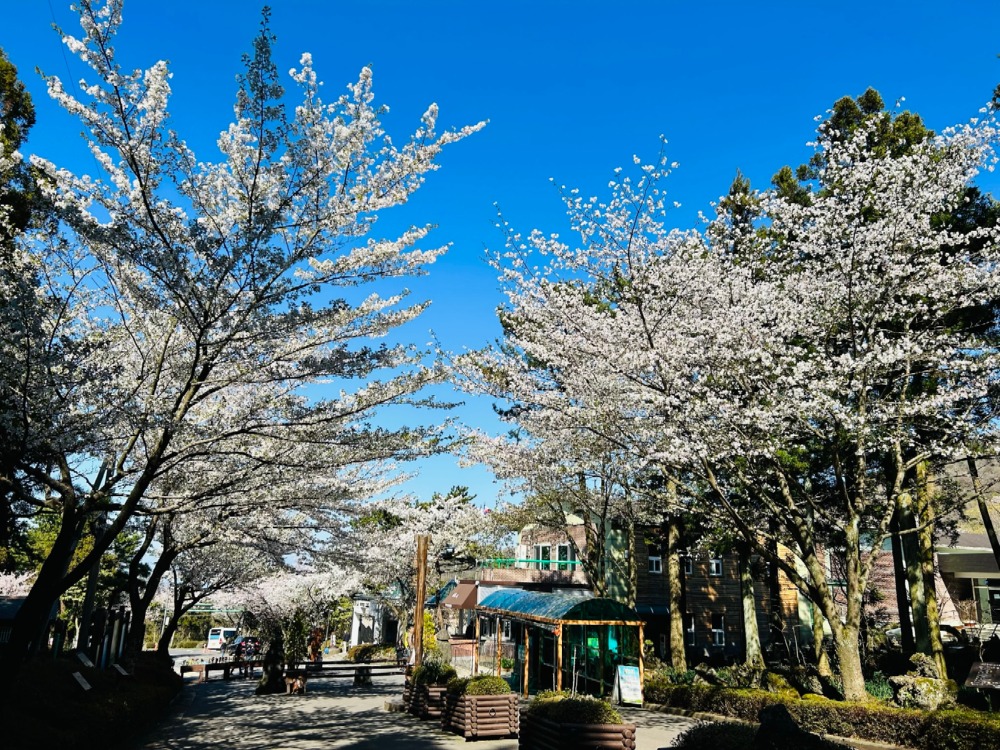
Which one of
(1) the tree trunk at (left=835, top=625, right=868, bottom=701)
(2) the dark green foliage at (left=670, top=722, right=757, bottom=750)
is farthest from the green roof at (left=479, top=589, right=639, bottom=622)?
(2) the dark green foliage at (left=670, top=722, right=757, bottom=750)

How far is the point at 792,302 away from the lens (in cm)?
1238

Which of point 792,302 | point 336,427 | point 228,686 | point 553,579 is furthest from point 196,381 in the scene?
point 553,579

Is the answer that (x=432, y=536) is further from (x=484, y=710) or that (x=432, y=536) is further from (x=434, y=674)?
(x=484, y=710)

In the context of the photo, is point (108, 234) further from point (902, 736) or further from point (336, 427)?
point (902, 736)

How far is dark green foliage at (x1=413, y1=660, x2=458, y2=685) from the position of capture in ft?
46.9

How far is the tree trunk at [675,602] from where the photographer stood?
2005cm

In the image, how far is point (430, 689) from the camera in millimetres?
14039

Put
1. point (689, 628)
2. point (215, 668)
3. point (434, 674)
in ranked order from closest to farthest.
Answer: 1. point (434, 674)
2. point (215, 668)
3. point (689, 628)

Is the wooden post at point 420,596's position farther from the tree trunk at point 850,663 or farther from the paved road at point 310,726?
the tree trunk at point 850,663

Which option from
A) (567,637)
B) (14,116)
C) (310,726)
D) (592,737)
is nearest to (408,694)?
(310,726)

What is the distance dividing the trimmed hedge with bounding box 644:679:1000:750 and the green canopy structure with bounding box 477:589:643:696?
280cm

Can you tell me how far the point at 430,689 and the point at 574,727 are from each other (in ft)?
20.6

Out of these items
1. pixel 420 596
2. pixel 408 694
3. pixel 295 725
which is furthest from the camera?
pixel 408 694

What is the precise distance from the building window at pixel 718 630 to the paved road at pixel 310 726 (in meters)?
17.3
